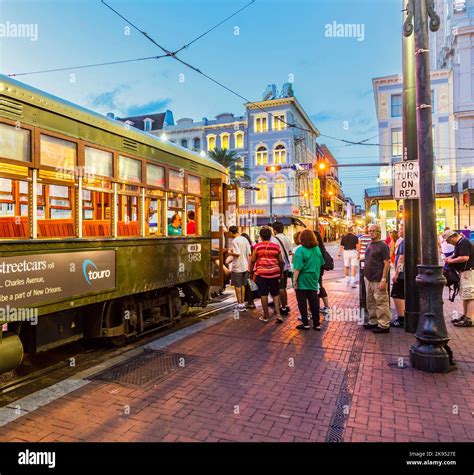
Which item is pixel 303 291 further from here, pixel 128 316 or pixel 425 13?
pixel 425 13

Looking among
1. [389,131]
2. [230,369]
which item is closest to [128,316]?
[230,369]

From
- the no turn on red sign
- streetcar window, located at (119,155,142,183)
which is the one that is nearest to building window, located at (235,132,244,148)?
the no turn on red sign

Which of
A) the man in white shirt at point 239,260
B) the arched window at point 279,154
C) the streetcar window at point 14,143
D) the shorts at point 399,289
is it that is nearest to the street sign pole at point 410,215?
the shorts at point 399,289

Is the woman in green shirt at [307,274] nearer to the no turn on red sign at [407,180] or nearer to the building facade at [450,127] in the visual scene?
the no turn on red sign at [407,180]

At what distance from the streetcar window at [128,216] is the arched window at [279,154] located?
35522 millimetres

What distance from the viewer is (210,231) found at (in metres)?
8.96

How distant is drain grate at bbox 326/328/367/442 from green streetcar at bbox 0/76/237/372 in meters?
3.26

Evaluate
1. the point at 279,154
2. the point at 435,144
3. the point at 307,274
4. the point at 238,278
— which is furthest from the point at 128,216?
the point at 279,154

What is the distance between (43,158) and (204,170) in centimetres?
429

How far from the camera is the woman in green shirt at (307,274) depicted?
7.26 m

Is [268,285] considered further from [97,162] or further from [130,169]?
[97,162]

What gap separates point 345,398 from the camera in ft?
14.6

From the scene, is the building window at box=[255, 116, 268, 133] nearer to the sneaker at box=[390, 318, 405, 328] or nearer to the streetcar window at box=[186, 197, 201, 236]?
the streetcar window at box=[186, 197, 201, 236]

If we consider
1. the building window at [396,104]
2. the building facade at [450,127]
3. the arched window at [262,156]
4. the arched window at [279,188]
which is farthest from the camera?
the arched window at [279,188]
